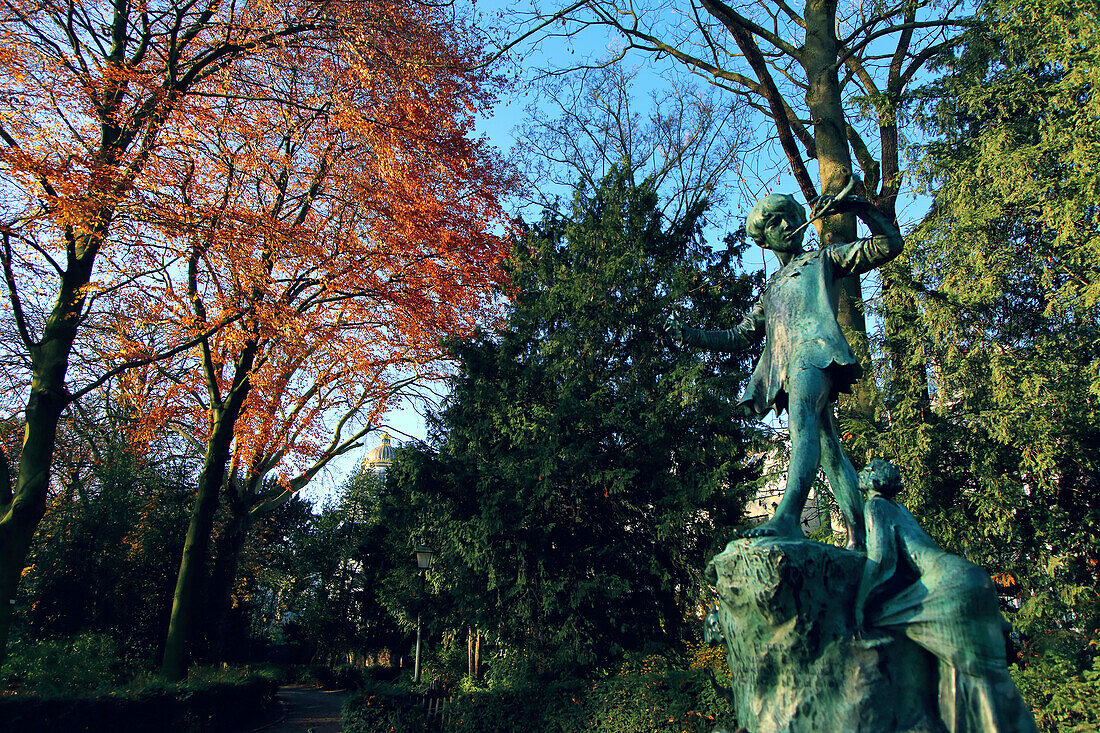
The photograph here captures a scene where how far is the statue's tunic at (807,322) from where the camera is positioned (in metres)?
3.69

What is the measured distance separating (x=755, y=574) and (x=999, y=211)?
838 centimetres

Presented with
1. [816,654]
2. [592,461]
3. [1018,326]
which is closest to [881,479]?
[816,654]

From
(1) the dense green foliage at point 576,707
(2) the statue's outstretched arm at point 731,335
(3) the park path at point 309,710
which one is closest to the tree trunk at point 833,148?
(1) the dense green foliage at point 576,707

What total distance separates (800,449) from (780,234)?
133 cm

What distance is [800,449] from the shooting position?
3543 millimetres

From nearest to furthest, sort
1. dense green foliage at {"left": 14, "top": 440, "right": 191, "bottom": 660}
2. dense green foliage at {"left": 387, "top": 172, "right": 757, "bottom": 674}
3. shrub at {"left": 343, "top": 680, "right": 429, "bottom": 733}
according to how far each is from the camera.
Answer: shrub at {"left": 343, "top": 680, "right": 429, "bottom": 733}, dense green foliage at {"left": 387, "top": 172, "right": 757, "bottom": 674}, dense green foliage at {"left": 14, "top": 440, "right": 191, "bottom": 660}

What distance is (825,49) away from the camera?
1166cm

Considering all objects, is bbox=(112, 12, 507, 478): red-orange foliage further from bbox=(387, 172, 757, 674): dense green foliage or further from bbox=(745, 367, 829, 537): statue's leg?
bbox=(745, 367, 829, 537): statue's leg

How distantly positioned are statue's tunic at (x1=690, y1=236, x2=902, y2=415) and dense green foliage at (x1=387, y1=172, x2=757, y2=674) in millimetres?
6744

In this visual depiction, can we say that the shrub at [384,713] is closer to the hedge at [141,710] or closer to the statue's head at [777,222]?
the hedge at [141,710]

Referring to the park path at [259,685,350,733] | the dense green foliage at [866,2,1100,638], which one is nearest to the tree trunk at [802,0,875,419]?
the dense green foliage at [866,2,1100,638]

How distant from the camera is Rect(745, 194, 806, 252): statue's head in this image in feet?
13.4

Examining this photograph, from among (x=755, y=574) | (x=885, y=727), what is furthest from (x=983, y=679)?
(x=755, y=574)

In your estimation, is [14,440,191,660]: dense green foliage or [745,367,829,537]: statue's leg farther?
[14,440,191,660]: dense green foliage
